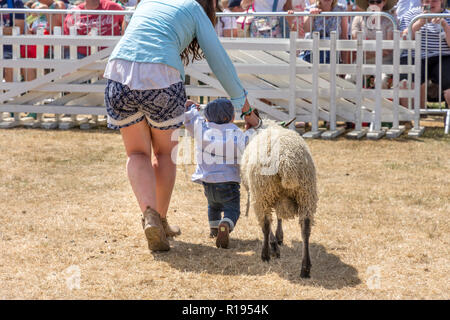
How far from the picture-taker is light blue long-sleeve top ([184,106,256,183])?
4.89 m

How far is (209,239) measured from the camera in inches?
203

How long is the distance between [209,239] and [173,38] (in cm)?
149

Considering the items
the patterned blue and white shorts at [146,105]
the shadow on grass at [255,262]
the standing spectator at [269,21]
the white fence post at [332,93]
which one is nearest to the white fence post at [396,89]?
the white fence post at [332,93]

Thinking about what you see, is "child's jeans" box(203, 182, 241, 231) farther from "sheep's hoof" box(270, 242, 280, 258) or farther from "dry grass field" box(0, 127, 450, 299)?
"sheep's hoof" box(270, 242, 280, 258)

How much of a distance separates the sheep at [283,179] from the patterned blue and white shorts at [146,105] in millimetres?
579

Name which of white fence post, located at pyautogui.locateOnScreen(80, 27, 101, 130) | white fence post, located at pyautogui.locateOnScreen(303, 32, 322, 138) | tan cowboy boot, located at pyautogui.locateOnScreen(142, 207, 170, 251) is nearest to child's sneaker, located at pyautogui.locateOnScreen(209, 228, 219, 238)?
tan cowboy boot, located at pyautogui.locateOnScreen(142, 207, 170, 251)

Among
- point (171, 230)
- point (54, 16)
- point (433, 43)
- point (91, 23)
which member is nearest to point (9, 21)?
point (54, 16)

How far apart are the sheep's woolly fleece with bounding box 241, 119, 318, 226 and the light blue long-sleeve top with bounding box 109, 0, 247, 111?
440 millimetres

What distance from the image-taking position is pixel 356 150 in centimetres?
837

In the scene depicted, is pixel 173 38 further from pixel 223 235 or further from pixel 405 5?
pixel 405 5

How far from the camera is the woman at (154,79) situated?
449cm

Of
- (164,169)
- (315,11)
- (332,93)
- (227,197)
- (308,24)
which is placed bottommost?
(227,197)

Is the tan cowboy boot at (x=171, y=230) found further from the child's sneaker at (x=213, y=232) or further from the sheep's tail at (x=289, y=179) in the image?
the sheep's tail at (x=289, y=179)

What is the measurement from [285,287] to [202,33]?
5.53 feet
